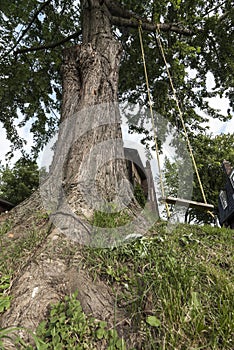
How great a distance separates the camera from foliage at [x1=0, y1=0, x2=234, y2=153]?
5145 millimetres

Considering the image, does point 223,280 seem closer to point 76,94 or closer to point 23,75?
point 76,94

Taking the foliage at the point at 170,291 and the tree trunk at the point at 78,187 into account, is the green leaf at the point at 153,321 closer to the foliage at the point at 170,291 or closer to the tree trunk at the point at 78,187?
the foliage at the point at 170,291

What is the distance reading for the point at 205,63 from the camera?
6.39 metres

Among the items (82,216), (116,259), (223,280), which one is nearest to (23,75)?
(82,216)

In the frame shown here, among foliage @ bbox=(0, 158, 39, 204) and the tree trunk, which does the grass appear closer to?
the tree trunk

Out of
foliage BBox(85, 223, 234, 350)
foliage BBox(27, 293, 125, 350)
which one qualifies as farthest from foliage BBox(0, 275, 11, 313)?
foliage BBox(85, 223, 234, 350)

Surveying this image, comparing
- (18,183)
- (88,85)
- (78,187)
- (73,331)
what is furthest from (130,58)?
(18,183)

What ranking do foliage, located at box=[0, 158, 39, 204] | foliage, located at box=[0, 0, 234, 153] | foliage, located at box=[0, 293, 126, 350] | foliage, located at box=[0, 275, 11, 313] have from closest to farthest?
foliage, located at box=[0, 293, 126, 350]
foliage, located at box=[0, 275, 11, 313]
foliage, located at box=[0, 0, 234, 153]
foliage, located at box=[0, 158, 39, 204]

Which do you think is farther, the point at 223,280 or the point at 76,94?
the point at 76,94

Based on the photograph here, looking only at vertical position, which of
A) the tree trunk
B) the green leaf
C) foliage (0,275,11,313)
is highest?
the tree trunk

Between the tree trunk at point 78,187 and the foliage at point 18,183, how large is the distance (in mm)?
18988

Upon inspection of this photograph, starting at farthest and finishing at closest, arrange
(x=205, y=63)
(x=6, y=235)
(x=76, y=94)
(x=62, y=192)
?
(x=205, y=63) → (x=76, y=94) → (x=62, y=192) → (x=6, y=235)

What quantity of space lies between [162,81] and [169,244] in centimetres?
556

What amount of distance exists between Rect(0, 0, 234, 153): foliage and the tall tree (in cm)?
3
